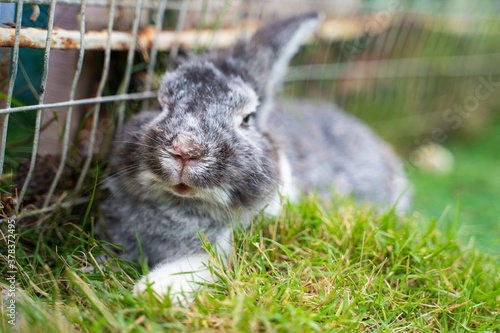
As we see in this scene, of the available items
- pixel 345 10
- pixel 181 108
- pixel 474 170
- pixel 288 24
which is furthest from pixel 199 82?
pixel 474 170

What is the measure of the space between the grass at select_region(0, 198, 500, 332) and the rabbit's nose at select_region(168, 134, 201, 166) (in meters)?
0.51

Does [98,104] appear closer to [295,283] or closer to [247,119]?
[247,119]

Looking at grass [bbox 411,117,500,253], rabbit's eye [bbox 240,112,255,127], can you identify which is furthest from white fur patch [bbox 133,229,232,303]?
grass [bbox 411,117,500,253]

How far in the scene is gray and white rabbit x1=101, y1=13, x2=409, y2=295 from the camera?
190cm

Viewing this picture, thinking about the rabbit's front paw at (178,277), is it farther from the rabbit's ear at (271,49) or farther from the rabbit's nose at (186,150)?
the rabbit's ear at (271,49)

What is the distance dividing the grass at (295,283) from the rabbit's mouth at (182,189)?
0.38 m

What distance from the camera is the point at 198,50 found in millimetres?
3068

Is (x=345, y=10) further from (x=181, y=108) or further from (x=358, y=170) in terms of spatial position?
(x=181, y=108)

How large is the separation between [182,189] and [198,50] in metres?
1.48

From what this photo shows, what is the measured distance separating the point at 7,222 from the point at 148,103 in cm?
115

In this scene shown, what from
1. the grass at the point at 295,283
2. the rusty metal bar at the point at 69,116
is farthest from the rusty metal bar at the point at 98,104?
the grass at the point at 295,283

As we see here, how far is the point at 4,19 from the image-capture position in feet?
6.33

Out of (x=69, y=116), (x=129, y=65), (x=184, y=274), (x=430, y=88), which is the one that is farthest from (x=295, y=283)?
(x=430, y=88)

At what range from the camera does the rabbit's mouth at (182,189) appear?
1.94 m
